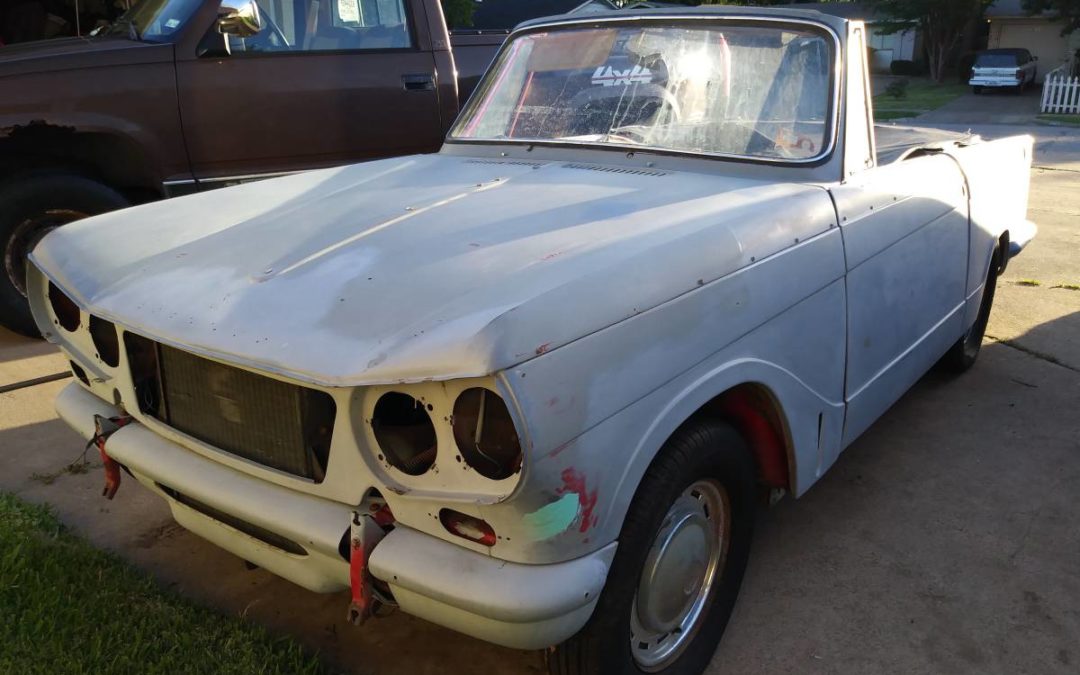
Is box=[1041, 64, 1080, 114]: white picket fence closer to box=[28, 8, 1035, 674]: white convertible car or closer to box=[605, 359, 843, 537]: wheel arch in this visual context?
box=[28, 8, 1035, 674]: white convertible car

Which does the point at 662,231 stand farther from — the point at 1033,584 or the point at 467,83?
the point at 467,83

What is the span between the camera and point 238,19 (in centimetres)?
476

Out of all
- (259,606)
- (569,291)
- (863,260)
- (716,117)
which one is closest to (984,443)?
(863,260)

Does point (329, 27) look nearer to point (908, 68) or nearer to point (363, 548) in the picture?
point (363, 548)

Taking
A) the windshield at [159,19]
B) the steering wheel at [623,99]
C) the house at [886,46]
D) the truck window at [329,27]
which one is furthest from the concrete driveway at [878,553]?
the house at [886,46]

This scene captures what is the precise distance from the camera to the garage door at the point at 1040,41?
125ft

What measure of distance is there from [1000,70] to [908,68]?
27.0 feet

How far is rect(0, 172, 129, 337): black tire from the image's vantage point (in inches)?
188

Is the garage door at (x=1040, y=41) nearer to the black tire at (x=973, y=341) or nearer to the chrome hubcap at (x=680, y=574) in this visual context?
the black tire at (x=973, y=341)

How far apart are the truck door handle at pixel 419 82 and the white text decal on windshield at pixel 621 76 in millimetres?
2380

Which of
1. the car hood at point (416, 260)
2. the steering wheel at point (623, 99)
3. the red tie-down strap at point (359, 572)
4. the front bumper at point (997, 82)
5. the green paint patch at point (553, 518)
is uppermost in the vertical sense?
the steering wheel at point (623, 99)

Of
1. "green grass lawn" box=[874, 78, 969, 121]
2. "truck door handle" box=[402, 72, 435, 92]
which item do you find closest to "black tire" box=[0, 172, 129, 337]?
"truck door handle" box=[402, 72, 435, 92]

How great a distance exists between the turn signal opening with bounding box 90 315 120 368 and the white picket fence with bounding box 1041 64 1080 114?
90.5 ft

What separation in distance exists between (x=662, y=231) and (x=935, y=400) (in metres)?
2.79
